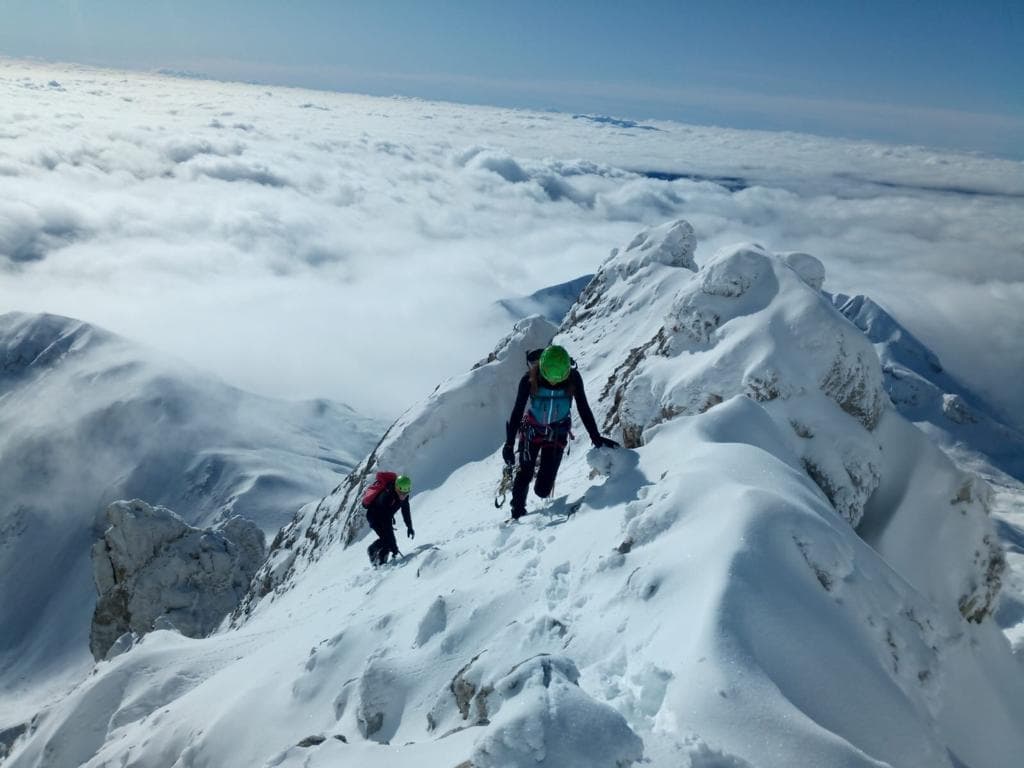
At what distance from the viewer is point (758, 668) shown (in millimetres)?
6008

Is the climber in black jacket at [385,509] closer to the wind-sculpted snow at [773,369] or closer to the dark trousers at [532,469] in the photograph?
the dark trousers at [532,469]

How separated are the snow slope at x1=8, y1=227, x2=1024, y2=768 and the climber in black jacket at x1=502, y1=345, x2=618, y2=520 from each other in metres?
0.72

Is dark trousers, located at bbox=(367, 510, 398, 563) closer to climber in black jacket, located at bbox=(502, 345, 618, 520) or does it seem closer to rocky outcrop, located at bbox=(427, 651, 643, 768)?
climber in black jacket, located at bbox=(502, 345, 618, 520)

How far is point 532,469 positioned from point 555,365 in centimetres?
230

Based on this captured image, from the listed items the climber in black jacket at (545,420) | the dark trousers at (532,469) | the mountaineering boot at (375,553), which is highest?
the climber in black jacket at (545,420)

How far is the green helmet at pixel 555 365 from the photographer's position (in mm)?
11477

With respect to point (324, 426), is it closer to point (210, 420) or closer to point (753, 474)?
point (210, 420)

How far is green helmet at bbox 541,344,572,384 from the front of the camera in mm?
11477

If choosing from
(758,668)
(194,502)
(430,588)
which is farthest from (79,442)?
(758,668)

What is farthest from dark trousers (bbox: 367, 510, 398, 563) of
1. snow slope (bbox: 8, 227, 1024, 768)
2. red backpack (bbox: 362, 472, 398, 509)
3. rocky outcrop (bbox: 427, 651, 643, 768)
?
rocky outcrop (bbox: 427, 651, 643, 768)

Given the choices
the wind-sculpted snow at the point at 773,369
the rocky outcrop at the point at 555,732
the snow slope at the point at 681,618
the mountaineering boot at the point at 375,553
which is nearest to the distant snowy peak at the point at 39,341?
the snow slope at the point at 681,618

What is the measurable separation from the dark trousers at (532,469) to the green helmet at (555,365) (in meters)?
1.44

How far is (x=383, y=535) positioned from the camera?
1609cm

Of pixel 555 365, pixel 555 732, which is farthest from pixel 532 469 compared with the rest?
pixel 555 732
